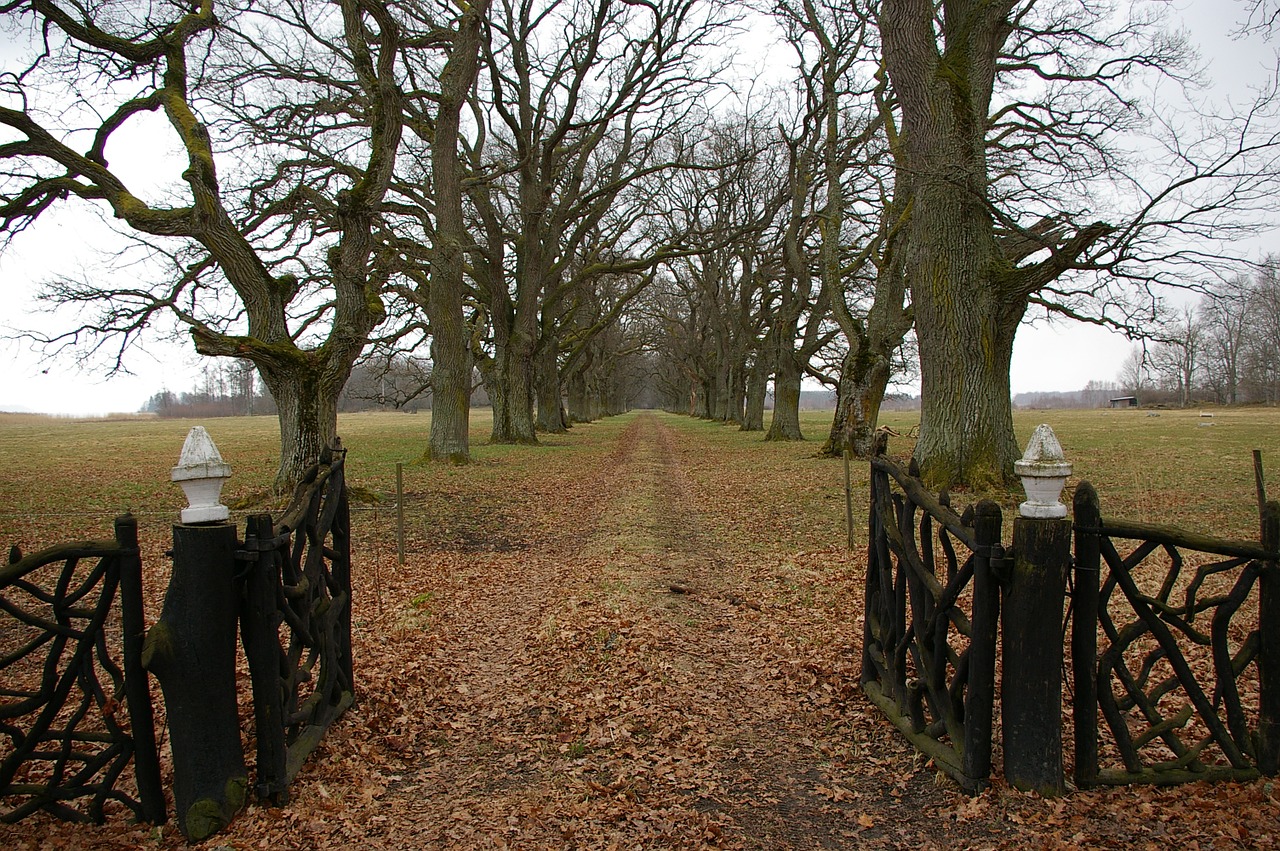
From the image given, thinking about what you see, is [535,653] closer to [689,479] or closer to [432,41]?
[689,479]

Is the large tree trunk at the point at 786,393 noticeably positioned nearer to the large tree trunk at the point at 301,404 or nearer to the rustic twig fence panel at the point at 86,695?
the large tree trunk at the point at 301,404

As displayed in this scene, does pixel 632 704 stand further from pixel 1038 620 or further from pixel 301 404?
pixel 301 404

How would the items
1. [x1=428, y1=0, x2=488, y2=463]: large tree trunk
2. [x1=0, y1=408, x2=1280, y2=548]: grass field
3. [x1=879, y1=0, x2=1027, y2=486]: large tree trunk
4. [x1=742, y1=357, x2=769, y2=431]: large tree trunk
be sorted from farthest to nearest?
[x1=742, y1=357, x2=769, y2=431]: large tree trunk < [x1=428, y1=0, x2=488, y2=463]: large tree trunk < [x1=879, y1=0, x2=1027, y2=486]: large tree trunk < [x1=0, y1=408, x2=1280, y2=548]: grass field

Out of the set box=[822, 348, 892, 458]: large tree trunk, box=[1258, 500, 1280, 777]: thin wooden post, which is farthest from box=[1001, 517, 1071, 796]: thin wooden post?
box=[822, 348, 892, 458]: large tree trunk

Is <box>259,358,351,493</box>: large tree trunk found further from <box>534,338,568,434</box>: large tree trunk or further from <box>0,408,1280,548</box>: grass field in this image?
<box>534,338,568,434</box>: large tree trunk

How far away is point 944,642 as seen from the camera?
13.4 feet

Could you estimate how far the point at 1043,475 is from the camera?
11.8 feet

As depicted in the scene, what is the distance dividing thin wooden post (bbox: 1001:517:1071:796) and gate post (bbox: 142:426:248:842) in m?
3.81

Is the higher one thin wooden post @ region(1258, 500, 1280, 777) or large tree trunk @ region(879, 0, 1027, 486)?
large tree trunk @ region(879, 0, 1027, 486)

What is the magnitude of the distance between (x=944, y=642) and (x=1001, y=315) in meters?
9.55

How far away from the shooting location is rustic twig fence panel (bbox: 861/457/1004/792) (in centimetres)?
375

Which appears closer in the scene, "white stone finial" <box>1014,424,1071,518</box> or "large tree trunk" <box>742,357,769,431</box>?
"white stone finial" <box>1014,424,1071,518</box>

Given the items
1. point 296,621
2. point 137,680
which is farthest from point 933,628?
point 137,680

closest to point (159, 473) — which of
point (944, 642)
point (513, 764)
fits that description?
point (513, 764)
